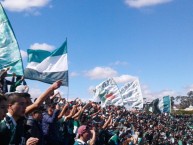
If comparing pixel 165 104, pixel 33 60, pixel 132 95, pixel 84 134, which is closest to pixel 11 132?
pixel 84 134

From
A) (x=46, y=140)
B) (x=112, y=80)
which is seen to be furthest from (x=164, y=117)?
(x=46, y=140)

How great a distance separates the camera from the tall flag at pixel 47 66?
36.6 ft

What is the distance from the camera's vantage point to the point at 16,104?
4.24 meters

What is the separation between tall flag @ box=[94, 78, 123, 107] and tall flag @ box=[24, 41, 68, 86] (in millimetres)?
7265

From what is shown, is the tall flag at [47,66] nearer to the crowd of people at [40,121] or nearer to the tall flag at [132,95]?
the crowd of people at [40,121]

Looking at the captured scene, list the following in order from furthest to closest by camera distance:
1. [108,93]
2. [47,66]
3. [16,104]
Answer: [108,93], [47,66], [16,104]

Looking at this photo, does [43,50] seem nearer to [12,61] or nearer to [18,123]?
[12,61]

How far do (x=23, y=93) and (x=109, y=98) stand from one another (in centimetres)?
1566

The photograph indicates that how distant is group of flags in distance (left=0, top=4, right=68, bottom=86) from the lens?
9.80m

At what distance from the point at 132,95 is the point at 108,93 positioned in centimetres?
490

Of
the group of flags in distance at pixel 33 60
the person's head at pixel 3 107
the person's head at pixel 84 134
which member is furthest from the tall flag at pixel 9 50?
the person's head at pixel 3 107

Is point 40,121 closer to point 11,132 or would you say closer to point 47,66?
point 11,132

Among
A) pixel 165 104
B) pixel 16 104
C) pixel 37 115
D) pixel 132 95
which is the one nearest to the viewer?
pixel 16 104

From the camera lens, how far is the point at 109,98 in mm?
19922
